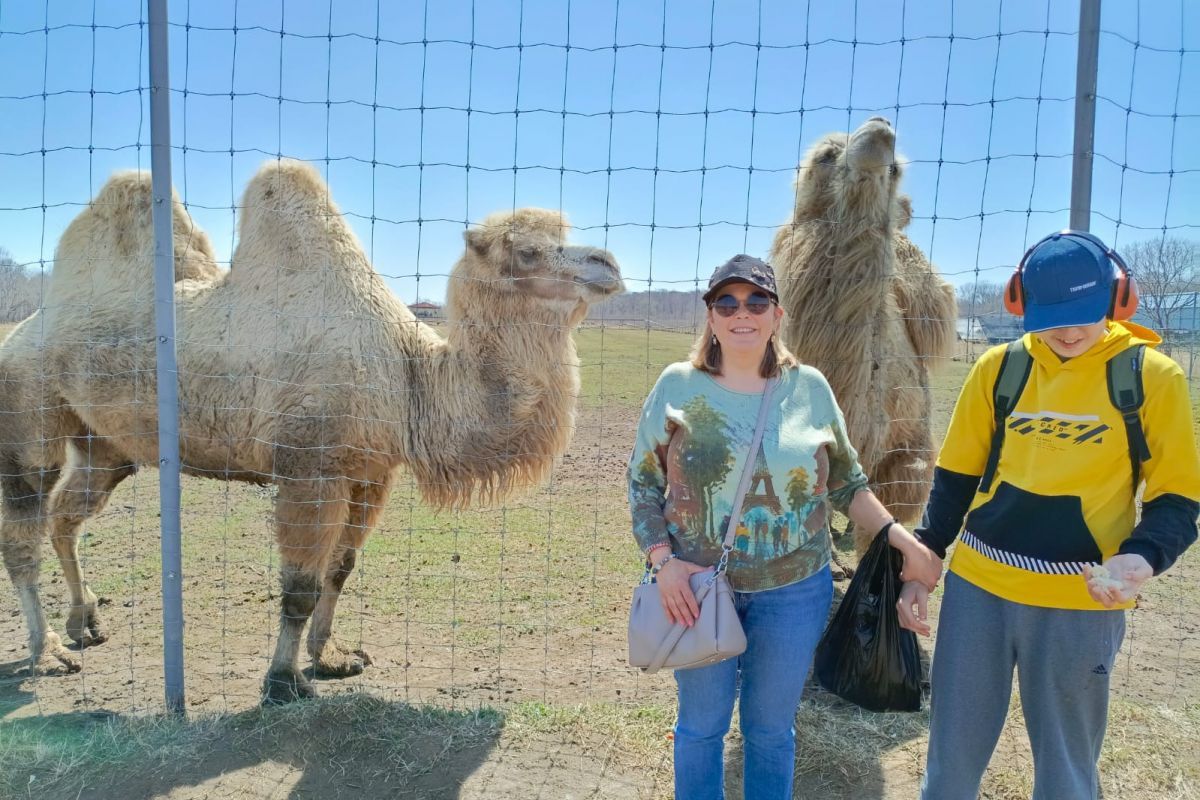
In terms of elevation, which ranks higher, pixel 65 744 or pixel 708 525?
pixel 708 525

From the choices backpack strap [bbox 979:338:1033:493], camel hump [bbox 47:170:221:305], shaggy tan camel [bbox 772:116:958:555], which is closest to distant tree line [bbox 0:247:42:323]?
camel hump [bbox 47:170:221:305]

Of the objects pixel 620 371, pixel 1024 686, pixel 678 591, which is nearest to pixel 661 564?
pixel 678 591

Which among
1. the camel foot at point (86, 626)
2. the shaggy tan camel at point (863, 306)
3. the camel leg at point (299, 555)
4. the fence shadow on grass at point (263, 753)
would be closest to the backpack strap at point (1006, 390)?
the shaggy tan camel at point (863, 306)

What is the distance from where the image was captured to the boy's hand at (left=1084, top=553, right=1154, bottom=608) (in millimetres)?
1946

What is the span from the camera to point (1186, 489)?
79.6 inches

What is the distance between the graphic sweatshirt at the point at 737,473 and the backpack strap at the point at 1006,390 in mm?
385

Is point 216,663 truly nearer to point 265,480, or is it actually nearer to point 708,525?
point 265,480

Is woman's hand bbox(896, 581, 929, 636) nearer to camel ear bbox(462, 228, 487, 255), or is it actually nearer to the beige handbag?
the beige handbag

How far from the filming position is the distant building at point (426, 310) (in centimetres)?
467

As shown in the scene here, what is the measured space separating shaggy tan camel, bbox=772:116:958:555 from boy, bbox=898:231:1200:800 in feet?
5.87

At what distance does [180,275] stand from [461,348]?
1.87 meters

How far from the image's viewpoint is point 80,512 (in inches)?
205

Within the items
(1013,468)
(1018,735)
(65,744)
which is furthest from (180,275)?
(1018,735)

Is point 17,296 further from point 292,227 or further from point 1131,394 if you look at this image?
point 1131,394
